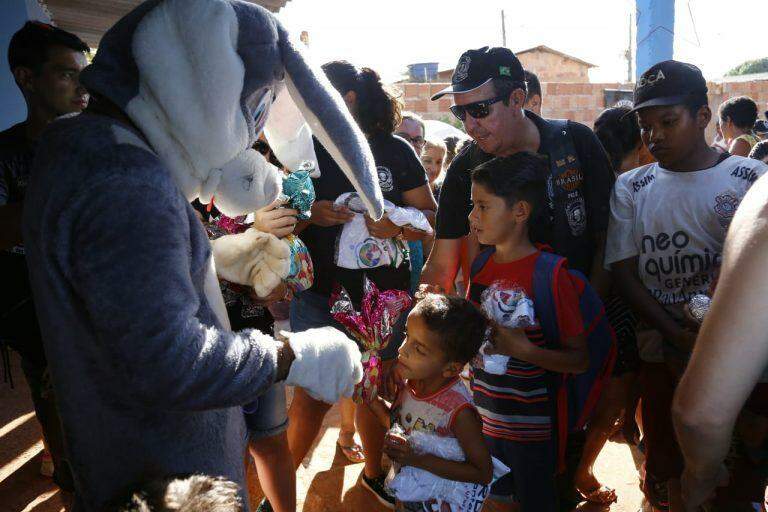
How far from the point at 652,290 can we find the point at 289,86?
80.7 inches

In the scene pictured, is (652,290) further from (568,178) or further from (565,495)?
(565,495)

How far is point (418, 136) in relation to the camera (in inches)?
192

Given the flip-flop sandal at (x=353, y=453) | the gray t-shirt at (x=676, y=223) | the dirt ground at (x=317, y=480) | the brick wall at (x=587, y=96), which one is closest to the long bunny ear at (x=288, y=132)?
the gray t-shirt at (x=676, y=223)

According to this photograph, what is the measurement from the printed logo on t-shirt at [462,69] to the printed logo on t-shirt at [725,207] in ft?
4.29

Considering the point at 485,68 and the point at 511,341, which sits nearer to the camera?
the point at 511,341

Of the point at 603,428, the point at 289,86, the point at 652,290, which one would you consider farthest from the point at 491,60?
the point at 603,428

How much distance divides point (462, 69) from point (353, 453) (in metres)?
2.44

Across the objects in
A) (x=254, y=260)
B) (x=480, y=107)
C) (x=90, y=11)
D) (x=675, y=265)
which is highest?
(x=90, y=11)

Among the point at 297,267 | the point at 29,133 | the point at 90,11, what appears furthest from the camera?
the point at 90,11

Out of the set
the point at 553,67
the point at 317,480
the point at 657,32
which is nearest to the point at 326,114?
the point at 317,480

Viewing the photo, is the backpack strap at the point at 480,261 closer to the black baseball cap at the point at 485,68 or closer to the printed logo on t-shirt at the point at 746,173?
the black baseball cap at the point at 485,68

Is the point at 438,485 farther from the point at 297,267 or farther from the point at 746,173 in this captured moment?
the point at 746,173

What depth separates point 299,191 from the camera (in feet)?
7.20

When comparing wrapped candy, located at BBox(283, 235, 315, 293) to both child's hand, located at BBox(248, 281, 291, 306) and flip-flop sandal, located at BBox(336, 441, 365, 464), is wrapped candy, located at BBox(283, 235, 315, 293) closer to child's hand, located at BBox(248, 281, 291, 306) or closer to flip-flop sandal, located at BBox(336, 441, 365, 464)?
child's hand, located at BBox(248, 281, 291, 306)
